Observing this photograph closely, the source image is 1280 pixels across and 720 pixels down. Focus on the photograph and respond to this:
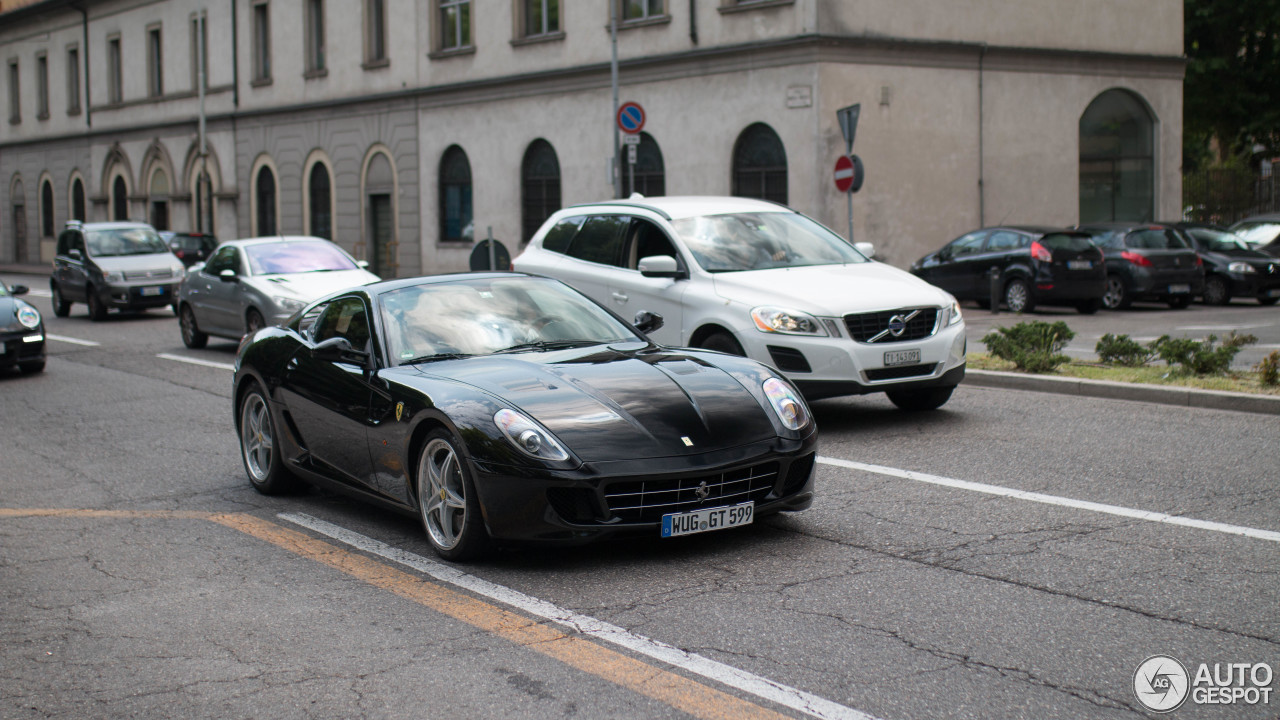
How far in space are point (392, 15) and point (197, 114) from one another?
1290cm

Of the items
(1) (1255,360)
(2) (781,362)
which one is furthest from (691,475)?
(1) (1255,360)

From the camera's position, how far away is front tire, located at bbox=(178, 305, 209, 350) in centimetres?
1858

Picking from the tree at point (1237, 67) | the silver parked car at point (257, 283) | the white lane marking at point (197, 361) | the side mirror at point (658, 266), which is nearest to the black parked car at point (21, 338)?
the white lane marking at point (197, 361)

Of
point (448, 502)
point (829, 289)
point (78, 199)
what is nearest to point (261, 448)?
point (448, 502)

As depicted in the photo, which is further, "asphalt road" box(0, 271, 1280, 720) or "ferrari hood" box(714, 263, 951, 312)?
"ferrari hood" box(714, 263, 951, 312)

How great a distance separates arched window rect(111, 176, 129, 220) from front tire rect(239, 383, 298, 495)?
4661 cm

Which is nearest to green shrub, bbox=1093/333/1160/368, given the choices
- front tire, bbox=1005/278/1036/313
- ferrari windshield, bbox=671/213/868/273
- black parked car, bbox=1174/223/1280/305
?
ferrari windshield, bbox=671/213/868/273

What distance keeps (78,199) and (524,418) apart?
53.9 metres

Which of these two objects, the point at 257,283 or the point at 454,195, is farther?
the point at 454,195

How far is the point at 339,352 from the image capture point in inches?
274

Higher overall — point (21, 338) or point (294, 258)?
point (294, 258)

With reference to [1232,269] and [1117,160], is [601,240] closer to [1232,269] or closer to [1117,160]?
[1232,269]

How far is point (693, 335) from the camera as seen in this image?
1043 cm

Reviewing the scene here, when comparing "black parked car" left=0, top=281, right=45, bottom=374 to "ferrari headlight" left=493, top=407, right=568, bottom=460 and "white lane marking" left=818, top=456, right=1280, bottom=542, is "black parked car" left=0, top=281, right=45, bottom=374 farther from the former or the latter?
"ferrari headlight" left=493, top=407, right=568, bottom=460
